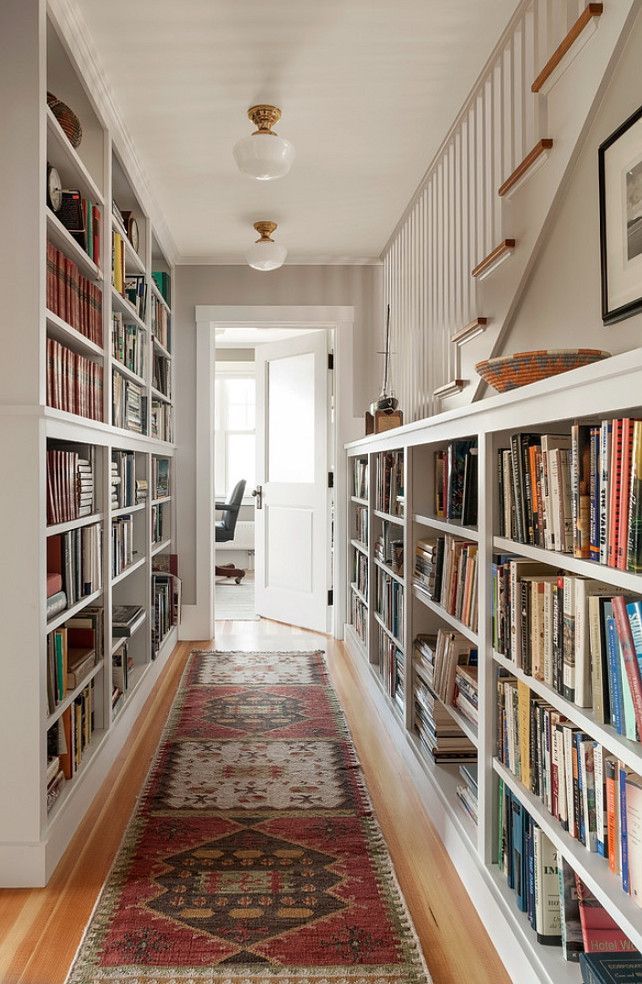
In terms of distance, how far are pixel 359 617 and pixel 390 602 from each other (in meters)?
1.13

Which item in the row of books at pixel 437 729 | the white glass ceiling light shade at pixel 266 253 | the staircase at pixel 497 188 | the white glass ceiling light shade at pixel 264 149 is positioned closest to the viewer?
the staircase at pixel 497 188

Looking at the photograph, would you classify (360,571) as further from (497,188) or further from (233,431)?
(233,431)

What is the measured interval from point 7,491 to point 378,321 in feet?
10.9

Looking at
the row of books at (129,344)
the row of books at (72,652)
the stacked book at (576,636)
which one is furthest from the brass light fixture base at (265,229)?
the stacked book at (576,636)

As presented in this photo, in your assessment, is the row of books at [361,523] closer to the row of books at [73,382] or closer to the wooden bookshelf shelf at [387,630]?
the wooden bookshelf shelf at [387,630]

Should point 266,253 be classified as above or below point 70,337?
above

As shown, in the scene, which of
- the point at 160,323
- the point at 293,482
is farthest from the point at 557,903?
the point at 293,482

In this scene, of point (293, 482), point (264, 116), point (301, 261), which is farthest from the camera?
point (293, 482)

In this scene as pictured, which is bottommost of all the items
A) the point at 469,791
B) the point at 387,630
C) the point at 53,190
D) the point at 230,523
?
the point at 469,791

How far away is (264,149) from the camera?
8.85ft

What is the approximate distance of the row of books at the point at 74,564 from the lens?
224cm

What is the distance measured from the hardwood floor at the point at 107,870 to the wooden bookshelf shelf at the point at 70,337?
150 cm

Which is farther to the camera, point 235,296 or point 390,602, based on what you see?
point 235,296

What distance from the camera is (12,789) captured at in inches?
75.2
